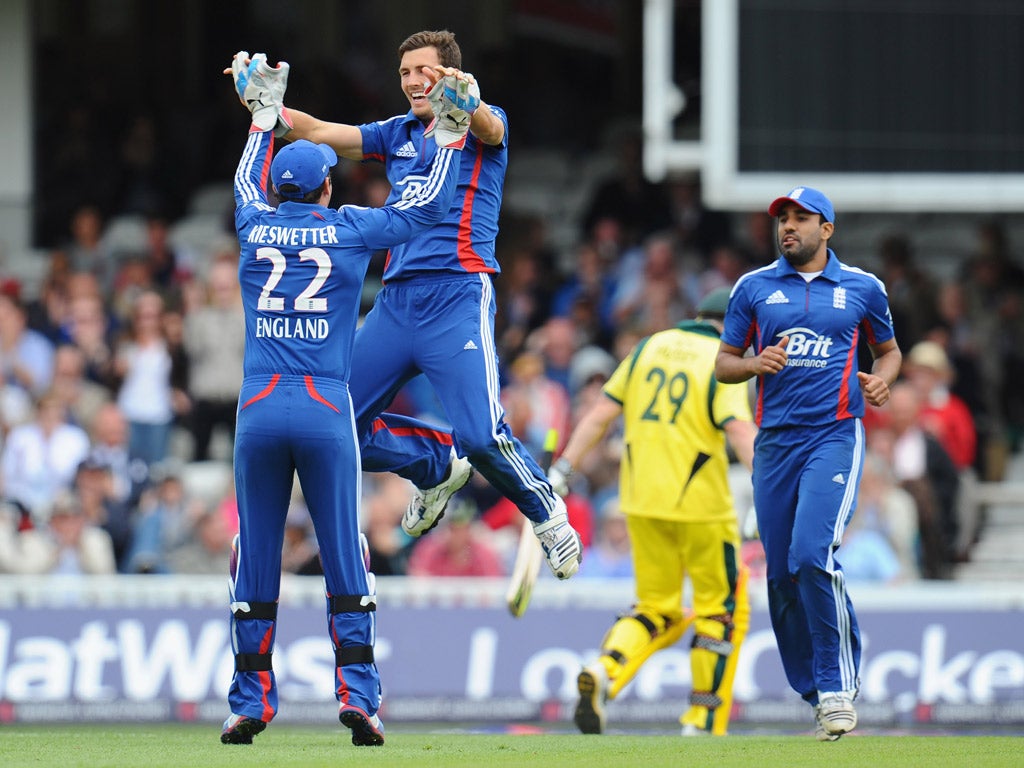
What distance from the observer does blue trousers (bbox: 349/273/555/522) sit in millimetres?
9617

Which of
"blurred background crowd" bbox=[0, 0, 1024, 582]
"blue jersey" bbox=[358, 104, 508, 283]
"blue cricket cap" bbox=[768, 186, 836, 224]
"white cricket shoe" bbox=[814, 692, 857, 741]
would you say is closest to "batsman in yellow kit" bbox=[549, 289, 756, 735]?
"blue cricket cap" bbox=[768, 186, 836, 224]

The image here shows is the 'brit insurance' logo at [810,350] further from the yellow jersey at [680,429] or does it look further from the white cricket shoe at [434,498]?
the yellow jersey at [680,429]

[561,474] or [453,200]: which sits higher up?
[453,200]

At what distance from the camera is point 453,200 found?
9.76 metres

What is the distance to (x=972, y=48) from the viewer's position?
16.8 metres

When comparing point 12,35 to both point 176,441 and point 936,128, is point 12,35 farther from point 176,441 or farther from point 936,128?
point 936,128

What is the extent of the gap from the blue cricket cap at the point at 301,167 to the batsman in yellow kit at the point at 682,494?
3330mm

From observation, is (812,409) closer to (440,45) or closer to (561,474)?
(561,474)

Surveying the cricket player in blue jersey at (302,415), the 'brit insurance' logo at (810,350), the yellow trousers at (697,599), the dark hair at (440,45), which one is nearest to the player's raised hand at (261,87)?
the cricket player in blue jersey at (302,415)

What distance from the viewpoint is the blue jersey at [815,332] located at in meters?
9.96

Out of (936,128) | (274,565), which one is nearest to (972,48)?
(936,128)

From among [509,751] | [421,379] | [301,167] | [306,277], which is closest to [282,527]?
[306,277]

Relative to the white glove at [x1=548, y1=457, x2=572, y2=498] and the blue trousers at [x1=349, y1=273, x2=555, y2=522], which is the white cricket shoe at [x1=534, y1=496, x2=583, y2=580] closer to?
the blue trousers at [x1=349, y1=273, x2=555, y2=522]

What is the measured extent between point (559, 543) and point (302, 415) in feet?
5.34
